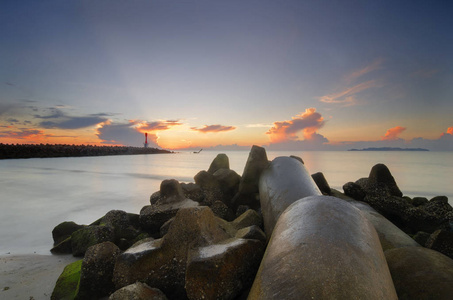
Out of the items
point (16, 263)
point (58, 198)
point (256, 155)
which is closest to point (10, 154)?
point (58, 198)

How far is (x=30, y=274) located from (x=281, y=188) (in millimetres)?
3409

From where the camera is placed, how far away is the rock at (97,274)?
2475 millimetres

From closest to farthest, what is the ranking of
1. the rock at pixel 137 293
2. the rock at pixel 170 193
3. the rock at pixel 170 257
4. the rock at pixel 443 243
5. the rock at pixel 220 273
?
the rock at pixel 220 273, the rock at pixel 137 293, the rock at pixel 170 257, the rock at pixel 443 243, the rock at pixel 170 193

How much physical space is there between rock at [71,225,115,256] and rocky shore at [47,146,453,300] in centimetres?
1

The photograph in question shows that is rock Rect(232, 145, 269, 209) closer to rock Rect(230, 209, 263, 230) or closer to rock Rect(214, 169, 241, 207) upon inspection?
rock Rect(214, 169, 241, 207)

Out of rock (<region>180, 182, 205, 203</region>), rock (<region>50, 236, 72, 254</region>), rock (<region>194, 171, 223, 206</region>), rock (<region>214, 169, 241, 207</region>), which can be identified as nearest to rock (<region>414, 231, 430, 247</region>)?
rock (<region>214, 169, 241, 207</region>)

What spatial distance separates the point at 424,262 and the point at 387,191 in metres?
3.03

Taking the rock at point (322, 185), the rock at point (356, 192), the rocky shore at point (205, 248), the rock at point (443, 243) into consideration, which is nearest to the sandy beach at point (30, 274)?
the rocky shore at point (205, 248)

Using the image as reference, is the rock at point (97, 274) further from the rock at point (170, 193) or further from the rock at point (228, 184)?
the rock at point (228, 184)

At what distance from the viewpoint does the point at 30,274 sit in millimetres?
3330

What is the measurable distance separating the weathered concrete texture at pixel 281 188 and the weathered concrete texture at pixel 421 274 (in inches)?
45.2

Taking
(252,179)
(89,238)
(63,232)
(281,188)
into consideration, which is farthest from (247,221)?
(63,232)

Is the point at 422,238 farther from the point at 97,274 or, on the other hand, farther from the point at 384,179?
the point at 97,274

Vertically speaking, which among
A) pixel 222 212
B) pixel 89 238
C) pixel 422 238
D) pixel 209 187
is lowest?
pixel 89 238
